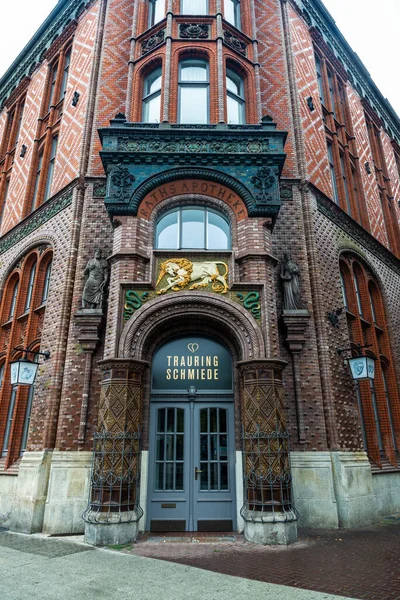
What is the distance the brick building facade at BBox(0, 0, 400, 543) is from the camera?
383 inches

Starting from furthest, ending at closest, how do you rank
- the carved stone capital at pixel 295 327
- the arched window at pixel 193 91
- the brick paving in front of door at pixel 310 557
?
1. the arched window at pixel 193 91
2. the carved stone capital at pixel 295 327
3. the brick paving in front of door at pixel 310 557

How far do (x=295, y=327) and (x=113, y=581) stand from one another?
7214 mm

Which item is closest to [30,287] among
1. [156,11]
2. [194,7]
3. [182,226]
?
[182,226]

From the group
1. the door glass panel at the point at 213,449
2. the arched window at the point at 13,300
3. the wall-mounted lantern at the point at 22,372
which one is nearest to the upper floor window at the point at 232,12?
the arched window at the point at 13,300

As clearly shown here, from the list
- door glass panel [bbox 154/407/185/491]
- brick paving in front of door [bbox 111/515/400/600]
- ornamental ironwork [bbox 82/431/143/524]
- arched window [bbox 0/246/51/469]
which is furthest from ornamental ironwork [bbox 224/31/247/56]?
brick paving in front of door [bbox 111/515/400/600]

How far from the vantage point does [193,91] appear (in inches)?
551

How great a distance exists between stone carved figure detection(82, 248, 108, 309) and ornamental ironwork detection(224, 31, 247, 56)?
8716 millimetres

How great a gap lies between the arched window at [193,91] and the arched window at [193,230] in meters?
3.65

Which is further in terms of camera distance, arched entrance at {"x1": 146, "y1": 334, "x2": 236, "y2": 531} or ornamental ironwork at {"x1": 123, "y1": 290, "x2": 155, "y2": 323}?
ornamental ironwork at {"x1": 123, "y1": 290, "x2": 155, "y2": 323}

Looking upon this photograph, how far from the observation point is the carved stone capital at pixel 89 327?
11141 millimetres

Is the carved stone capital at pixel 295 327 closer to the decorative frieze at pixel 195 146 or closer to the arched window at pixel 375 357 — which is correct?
the arched window at pixel 375 357

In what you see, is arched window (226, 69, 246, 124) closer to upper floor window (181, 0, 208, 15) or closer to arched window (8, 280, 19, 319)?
upper floor window (181, 0, 208, 15)

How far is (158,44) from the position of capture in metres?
14.4

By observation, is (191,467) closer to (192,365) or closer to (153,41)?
(192,365)
